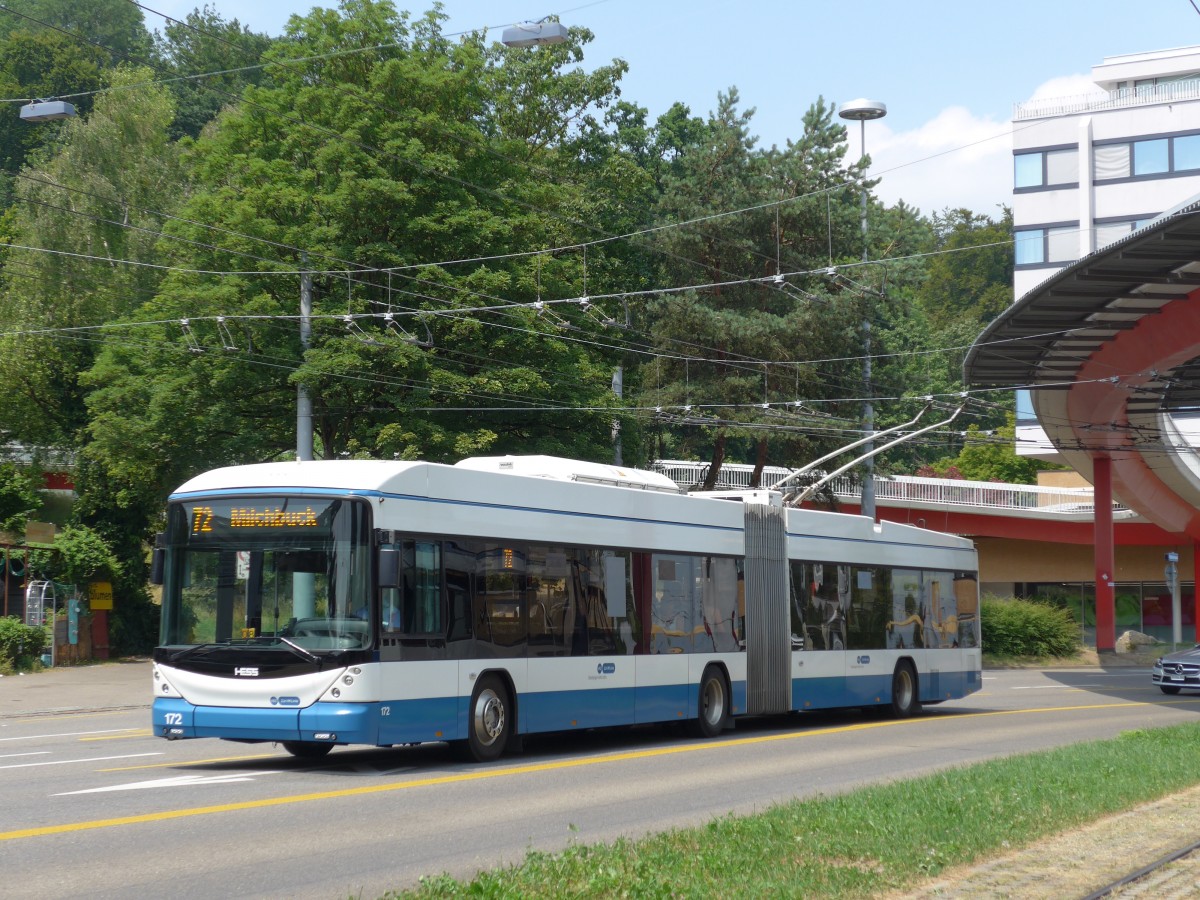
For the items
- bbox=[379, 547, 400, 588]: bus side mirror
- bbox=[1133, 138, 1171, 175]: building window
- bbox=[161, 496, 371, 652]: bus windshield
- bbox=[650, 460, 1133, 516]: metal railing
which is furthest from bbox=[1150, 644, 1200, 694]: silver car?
bbox=[1133, 138, 1171, 175]: building window

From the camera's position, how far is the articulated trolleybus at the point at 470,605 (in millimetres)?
14164

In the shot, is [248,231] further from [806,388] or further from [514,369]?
[806,388]

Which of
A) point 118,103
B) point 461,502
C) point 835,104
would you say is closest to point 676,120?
point 835,104

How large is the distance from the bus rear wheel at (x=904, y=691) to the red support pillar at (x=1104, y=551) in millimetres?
31014

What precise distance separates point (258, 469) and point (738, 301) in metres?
32.1

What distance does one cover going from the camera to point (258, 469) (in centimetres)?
1504

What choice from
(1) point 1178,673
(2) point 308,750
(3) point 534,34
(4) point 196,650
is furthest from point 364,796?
(1) point 1178,673

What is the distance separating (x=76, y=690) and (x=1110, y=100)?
207 ft

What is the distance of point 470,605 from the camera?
1545cm

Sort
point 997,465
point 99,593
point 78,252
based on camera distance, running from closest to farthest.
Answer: point 99,593 → point 78,252 → point 997,465

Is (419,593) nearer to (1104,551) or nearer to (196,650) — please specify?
(196,650)

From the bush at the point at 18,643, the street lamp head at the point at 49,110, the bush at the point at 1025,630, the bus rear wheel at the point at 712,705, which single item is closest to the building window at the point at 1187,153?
the bush at the point at 1025,630

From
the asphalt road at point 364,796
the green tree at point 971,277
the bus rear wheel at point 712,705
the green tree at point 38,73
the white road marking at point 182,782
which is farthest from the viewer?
the green tree at point 971,277

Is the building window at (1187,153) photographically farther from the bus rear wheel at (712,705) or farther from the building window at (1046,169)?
the bus rear wheel at (712,705)
